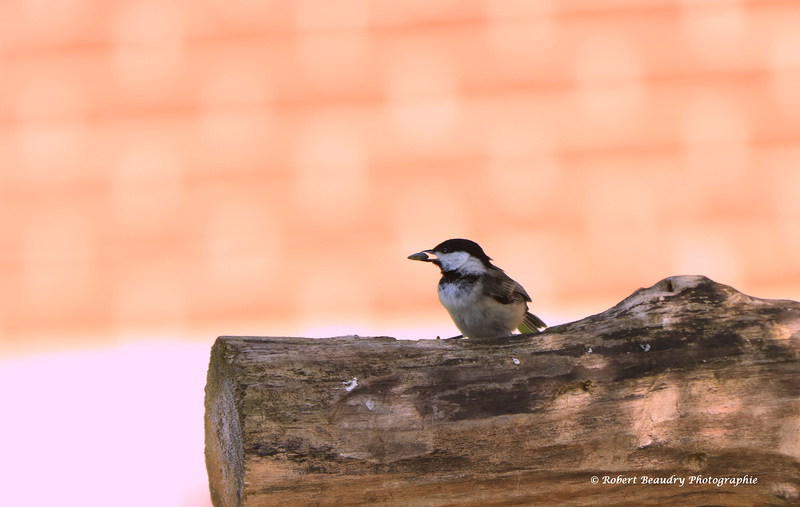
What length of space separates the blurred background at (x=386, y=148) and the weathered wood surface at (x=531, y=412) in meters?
2.96

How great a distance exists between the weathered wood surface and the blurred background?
9.72 ft

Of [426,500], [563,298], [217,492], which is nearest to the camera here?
[426,500]

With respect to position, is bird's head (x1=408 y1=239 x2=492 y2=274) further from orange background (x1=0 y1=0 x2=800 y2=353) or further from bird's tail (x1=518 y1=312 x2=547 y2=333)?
orange background (x1=0 y1=0 x2=800 y2=353)

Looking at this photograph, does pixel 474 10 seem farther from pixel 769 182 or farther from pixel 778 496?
pixel 778 496

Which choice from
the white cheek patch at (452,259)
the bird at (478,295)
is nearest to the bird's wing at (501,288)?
the bird at (478,295)

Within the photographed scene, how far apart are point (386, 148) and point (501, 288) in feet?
7.25

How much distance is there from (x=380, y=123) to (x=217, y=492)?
3393 millimetres

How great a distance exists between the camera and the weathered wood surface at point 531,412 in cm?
254

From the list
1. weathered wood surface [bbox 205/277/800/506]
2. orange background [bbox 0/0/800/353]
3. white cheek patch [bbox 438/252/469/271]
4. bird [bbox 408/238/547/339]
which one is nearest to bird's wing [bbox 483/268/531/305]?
bird [bbox 408/238/547/339]

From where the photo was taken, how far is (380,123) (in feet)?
19.2

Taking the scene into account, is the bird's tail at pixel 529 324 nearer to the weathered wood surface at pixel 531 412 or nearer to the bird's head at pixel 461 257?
the bird's head at pixel 461 257

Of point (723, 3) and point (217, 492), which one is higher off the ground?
point (723, 3)

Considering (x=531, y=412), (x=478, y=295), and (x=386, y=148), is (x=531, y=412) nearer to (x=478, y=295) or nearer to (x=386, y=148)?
(x=478, y=295)

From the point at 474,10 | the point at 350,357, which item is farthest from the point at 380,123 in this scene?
the point at 350,357
